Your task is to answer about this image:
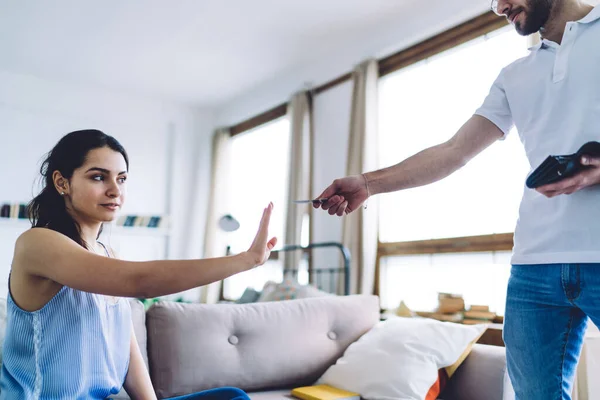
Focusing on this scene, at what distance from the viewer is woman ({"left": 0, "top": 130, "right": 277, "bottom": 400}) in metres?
1.12

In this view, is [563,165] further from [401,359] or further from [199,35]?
[199,35]

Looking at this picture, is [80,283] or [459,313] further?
[459,313]

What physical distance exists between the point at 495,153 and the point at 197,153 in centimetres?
431

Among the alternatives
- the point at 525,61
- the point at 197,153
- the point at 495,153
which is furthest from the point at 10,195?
the point at 525,61

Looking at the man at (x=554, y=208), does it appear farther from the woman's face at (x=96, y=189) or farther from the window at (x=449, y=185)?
the window at (x=449, y=185)

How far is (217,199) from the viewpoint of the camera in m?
6.55

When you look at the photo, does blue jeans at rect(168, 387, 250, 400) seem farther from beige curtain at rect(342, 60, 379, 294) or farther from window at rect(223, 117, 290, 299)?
window at rect(223, 117, 290, 299)

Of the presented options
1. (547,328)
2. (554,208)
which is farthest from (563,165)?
(547,328)

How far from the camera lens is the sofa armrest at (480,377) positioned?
Answer: 6.59ft

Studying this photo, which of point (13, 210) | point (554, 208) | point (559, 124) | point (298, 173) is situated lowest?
point (554, 208)

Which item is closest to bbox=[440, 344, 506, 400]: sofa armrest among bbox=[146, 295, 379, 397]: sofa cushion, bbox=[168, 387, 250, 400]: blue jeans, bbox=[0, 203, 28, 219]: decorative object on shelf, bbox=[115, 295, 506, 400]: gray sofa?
bbox=[115, 295, 506, 400]: gray sofa

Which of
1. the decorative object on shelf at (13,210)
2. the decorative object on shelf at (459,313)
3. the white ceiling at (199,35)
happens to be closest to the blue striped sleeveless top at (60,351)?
the decorative object on shelf at (459,313)

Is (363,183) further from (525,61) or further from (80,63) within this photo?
(80,63)

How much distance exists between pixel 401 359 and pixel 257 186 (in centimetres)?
430
